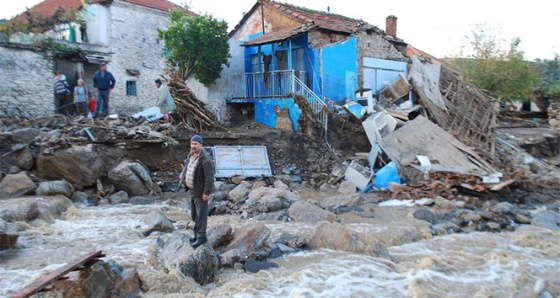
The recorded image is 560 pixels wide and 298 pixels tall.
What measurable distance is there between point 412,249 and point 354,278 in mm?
2000

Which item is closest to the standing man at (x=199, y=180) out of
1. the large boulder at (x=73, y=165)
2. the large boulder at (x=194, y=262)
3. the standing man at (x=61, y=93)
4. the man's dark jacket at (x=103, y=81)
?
the large boulder at (x=194, y=262)

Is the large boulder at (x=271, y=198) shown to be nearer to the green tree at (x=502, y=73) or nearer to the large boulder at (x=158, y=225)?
the large boulder at (x=158, y=225)

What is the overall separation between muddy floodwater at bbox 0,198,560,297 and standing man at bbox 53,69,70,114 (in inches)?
297

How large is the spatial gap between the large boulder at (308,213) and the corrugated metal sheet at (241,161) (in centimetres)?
380

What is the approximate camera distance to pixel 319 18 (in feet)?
60.6

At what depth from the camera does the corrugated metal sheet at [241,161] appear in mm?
13594

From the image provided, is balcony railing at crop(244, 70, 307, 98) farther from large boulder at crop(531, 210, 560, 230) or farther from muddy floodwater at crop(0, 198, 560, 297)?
large boulder at crop(531, 210, 560, 230)

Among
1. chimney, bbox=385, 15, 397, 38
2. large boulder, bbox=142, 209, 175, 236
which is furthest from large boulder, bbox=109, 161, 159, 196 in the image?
chimney, bbox=385, 15, 397, 38

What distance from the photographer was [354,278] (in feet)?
21.1

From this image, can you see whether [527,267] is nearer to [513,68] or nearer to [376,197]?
[376,197]

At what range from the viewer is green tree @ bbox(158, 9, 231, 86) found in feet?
55.6

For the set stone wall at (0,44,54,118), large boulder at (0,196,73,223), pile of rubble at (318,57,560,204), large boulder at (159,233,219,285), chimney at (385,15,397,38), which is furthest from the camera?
chimney at (385,15,397,38)

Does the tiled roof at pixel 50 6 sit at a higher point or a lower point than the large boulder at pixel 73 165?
higher

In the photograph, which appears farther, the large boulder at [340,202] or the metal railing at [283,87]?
the metal railing at [283,87]
